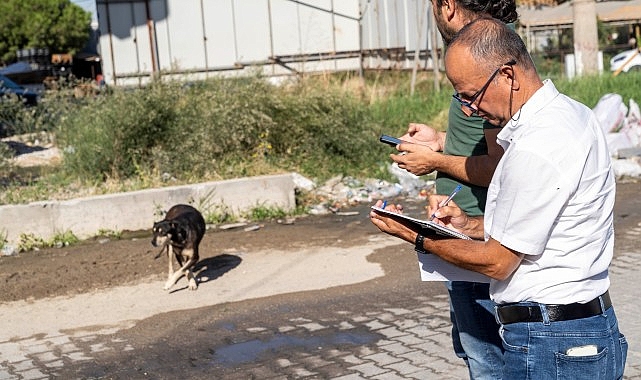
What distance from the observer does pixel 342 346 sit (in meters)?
6.18

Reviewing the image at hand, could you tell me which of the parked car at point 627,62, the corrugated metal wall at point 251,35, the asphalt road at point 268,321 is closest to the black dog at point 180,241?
the asphalt road at point 268,321

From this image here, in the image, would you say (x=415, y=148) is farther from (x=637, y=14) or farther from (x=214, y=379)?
(x=637, y=14)

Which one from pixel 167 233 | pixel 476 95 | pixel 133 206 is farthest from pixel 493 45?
pixel 133 206

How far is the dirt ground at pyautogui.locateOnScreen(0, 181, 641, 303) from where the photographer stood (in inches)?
324

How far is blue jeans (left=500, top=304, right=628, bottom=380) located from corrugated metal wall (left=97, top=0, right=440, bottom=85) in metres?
19.9

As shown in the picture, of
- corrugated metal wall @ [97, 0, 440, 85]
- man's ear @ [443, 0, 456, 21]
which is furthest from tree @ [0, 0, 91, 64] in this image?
man's ear @ [443, 0, 456, 21]

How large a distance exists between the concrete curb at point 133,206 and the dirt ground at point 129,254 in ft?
0.79

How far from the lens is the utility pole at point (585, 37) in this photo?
2072cm

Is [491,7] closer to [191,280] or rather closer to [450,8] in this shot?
[450,8]

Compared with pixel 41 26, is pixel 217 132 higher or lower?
lower

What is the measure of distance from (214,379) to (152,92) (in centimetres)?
684

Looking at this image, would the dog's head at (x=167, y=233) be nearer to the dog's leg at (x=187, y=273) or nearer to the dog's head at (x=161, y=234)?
the dog's head at (x=161, y=234)

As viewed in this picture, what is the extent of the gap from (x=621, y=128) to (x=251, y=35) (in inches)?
511

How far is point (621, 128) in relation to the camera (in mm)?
13453
